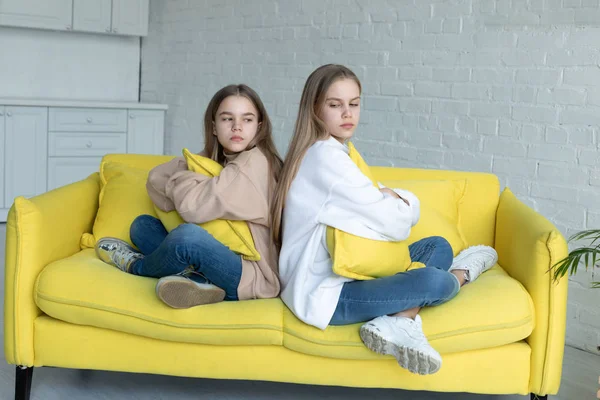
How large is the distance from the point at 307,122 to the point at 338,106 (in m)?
0.11

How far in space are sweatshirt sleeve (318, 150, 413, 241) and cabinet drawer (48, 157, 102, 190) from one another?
354 cm

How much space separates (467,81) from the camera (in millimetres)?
3512

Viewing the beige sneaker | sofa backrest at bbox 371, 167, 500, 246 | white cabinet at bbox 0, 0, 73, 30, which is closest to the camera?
the beige sneaker

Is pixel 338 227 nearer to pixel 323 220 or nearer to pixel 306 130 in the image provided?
pixel 323 220

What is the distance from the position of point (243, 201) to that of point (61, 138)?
338 cm

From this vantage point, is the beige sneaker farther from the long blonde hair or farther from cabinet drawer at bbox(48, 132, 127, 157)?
cabinet drawer at bbox(48, 132, 127, 157)

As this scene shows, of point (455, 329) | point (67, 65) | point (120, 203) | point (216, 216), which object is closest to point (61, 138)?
point (67, 65)

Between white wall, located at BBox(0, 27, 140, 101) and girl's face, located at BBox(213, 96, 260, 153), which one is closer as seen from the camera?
girl's face, located at BBox(213, 96, 260, 153)

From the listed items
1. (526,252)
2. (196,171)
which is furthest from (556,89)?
(196,171)

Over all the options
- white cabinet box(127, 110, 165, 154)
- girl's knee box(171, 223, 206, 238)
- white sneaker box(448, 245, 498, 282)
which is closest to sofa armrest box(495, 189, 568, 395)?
white sneaker box(448, 245, 498, 282)

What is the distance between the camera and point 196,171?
240cm

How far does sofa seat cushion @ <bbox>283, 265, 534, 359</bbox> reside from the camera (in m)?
2.14

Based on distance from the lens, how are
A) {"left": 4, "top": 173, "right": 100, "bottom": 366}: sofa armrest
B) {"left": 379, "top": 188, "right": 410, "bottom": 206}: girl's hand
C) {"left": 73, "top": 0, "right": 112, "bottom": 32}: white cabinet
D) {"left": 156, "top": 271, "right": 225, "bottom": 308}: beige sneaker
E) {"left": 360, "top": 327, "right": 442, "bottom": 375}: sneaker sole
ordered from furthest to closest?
{"left": 73, "top": 0, "right": 112, "bottom": 32}: white cabinet < {"left": 379, "top": 188, "right": 410, "bottom": 206}: girl's hand < {"left": 4, "top": 173, "right": 100, "bottom": 366}: sofa armrest < {"left": 156, "top": 271, "right": 225, "bottom": 308}: beige sneaker < {"left": 360, "top": 327, "right": 442, "bottom": 375}: sneaker sole

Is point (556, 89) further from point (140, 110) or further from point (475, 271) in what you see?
point (140, 110)
